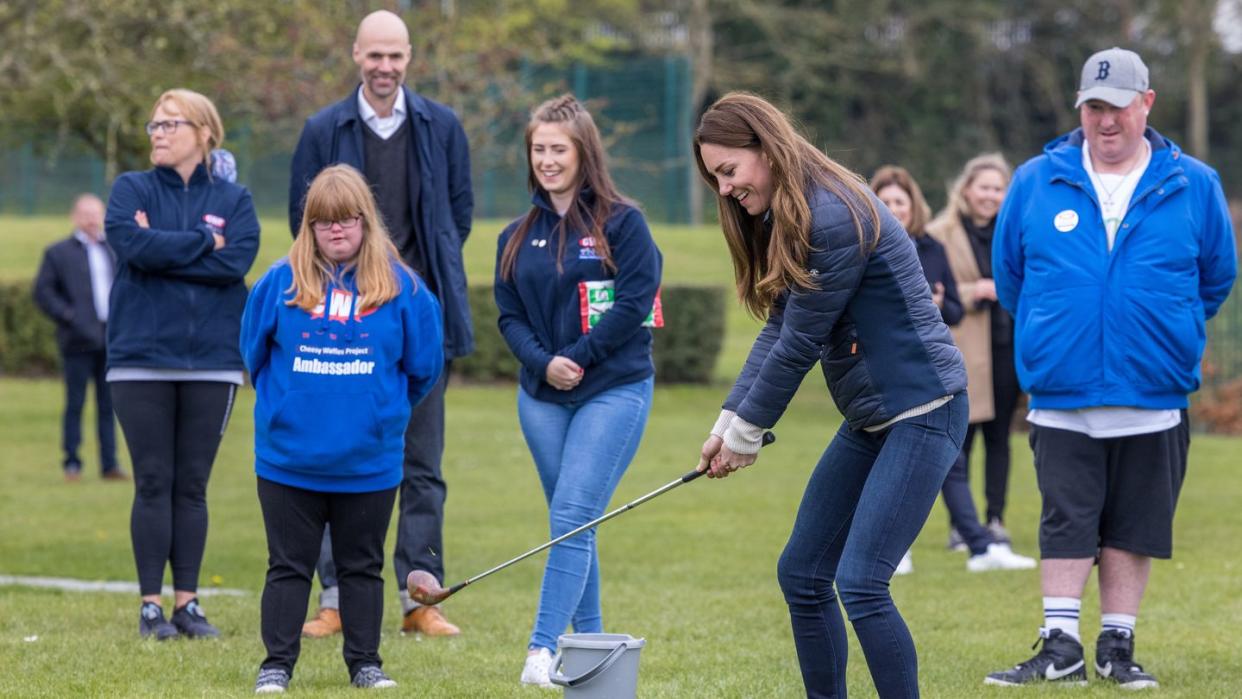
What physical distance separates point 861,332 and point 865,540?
607 millimetres

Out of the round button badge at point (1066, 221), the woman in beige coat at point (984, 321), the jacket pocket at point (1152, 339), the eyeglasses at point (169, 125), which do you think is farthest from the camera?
the woman in beige coat at point (984, 321)

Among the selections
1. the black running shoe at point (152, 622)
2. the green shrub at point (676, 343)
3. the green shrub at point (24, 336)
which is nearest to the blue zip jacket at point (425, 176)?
the black running shoe at point (152, 622)

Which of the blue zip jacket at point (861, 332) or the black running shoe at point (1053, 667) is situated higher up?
the blue zip jacket at point (861, 332)

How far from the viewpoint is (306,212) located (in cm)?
580

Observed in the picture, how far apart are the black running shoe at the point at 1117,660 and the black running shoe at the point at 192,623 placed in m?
3.57

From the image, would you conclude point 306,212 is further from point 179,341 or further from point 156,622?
point 156,622

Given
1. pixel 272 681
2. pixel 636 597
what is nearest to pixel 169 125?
pixel 272 681

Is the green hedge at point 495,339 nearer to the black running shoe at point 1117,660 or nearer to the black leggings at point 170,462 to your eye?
the black leggings at point 170,462

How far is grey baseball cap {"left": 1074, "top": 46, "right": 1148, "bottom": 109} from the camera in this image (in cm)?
595

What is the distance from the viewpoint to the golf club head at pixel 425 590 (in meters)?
5.47

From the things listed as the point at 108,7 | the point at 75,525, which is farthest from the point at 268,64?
the point at 75,525

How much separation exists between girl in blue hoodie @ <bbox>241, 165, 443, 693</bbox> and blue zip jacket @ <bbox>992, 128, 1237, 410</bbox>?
231cm

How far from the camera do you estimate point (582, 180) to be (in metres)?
6.36

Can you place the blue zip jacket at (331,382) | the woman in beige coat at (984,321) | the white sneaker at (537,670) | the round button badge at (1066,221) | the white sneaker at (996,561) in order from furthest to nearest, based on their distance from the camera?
1. the woman in beige coat at (984,321)
2. the white sneaker at (996,561)
3. the round button badge at (1066,221)
4. the white sneaker at (537,670)
5. the blue zip jacket at (331,382)
